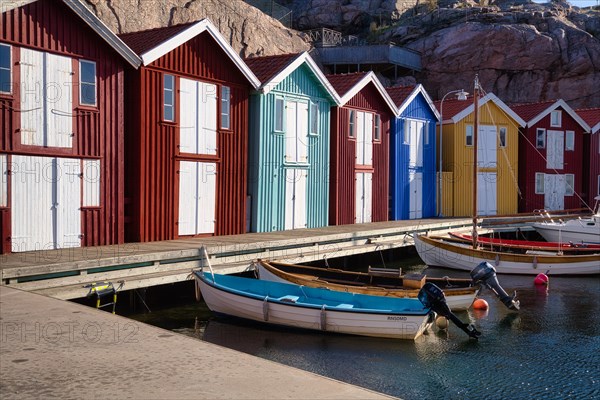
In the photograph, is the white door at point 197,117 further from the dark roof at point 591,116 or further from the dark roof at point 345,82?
the dark roof at point 591,116

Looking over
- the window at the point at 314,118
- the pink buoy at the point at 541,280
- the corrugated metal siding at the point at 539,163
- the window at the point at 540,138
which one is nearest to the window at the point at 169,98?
the window at the point at 314,118

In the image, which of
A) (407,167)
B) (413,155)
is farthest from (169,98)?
(413,155)

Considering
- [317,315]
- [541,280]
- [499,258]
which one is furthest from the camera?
[499,258]

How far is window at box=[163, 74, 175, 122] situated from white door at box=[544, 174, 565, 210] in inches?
1065

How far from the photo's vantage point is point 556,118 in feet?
132

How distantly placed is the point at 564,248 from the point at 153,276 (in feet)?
58.8

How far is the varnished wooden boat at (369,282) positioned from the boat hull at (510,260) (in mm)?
7501

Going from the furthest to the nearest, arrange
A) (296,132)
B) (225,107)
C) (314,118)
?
(314,118), (296,132), (225,107)

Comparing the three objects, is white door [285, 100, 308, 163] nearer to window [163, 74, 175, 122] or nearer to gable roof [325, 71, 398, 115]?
gable roof [325, 71, 398, 115]

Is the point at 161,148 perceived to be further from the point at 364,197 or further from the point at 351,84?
the point at 364,197

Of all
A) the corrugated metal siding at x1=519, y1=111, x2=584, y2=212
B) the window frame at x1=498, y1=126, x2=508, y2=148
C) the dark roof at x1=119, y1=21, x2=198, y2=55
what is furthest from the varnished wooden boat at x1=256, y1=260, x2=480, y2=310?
the window frame at x1=498, y1=126, x2=508, y2=148

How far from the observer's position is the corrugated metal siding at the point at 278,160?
23.6m

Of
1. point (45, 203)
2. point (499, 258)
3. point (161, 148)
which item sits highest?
point (161, 148)

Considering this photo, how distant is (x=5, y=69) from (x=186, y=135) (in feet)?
19.8
